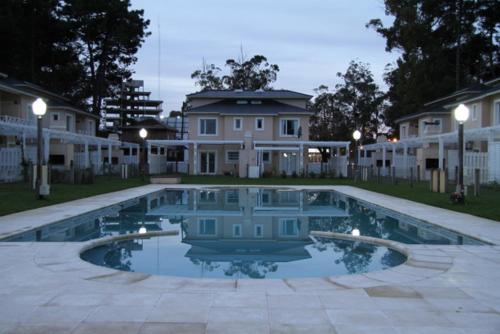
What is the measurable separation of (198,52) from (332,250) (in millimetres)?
49391

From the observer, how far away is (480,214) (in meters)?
12.9

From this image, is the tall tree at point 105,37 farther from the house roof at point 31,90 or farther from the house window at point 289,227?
the house window at point 289,227

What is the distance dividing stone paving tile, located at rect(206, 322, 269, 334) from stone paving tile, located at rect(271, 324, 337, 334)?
0.09m

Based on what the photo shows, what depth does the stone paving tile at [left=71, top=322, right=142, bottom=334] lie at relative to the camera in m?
4.18

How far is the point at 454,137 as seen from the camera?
27703 mm

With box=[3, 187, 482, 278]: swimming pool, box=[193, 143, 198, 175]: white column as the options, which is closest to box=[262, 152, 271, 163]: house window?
box=[193, 143, 198, 175]: white column

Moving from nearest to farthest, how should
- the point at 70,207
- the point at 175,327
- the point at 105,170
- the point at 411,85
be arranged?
1. the point at 175,327
2. the point at 70,207
3. the point at 105,170
4. the point at 411,85

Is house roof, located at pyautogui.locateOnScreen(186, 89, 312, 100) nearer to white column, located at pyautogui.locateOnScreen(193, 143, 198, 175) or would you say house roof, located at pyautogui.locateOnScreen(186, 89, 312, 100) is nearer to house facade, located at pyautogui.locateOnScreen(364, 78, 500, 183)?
white column, located at pyautogui.locateOnScreen(193, 143, 198, 175)

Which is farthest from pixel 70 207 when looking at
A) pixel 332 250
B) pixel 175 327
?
pixel 175 327

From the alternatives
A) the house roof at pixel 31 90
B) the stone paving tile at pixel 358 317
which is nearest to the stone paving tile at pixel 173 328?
the stone paving tile at pixel 358 317

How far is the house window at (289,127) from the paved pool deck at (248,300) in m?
31.9

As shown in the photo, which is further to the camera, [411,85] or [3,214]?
[411,85]

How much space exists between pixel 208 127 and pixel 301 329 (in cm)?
3545

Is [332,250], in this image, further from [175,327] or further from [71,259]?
[175,327]
